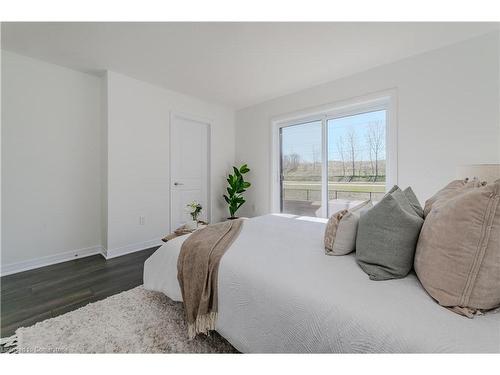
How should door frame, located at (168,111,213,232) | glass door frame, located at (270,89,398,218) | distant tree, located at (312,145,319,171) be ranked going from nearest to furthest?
glass door frame, located at (270,89,398,218) < door frame, located at (168,111,213,232) < distant tree, located at (312,145,319,171)

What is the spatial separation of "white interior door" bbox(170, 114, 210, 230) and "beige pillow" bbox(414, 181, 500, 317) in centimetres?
334

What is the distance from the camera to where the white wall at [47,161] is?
238 centimetres

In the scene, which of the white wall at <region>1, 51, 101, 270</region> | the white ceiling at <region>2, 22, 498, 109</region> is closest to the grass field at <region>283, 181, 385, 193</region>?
the white ceiling at <region>2, 22, 498, 109</region>

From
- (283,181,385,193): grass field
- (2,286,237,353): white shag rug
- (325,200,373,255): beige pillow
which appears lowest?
(2,286,237,353): white shag rug

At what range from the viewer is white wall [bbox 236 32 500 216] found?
211 centimetres

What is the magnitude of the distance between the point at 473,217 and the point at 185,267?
1.42 meters

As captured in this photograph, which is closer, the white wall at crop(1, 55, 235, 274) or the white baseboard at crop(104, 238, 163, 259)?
the white wall at crop(1, 55, 235, 274)

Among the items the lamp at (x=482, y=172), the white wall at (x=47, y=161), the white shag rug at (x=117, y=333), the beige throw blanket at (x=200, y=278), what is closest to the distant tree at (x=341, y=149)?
the lamp at (x=482, y=172)

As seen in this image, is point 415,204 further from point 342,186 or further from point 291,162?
point 291,162

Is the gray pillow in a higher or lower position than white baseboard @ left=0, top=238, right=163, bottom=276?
higher

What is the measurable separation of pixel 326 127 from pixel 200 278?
3064 mm

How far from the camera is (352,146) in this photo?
10.7 feet

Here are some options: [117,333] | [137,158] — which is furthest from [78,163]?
[117,333]

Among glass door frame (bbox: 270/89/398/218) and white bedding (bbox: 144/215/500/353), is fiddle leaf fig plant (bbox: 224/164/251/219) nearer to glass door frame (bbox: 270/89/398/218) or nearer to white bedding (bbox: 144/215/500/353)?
glass door frame (bbox: 270/89/398/218)
